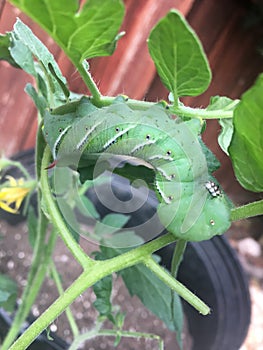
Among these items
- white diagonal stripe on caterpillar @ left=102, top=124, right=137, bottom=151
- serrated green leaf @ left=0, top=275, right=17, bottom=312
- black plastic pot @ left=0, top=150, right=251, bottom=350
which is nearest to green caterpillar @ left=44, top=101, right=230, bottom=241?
white diagonal stripe on caterpillar @ left=102, top=124, right=137, bottom=151

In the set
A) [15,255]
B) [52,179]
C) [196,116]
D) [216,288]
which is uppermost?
[196,116]

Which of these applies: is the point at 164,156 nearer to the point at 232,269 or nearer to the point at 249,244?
the point at 232,269

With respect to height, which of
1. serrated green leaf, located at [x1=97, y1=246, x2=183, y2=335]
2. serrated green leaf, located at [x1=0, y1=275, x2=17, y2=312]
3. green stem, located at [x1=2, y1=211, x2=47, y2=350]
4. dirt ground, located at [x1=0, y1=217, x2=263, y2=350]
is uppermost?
serrated green leaf, located at [x1=97, y1=246, x2=183, y2=335]

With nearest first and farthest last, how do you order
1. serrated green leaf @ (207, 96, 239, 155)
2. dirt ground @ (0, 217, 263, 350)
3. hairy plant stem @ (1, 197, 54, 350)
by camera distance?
serrated green leaf @ (207, 96, 239, 155)
hairy plant stem @ (1, 197, 54, 350)
dirt ground @ (0, 217, 263, 350)

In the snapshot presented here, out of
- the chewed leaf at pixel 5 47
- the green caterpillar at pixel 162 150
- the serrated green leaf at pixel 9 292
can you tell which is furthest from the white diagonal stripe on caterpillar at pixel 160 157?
the serrated green leaf at pixel 9 292

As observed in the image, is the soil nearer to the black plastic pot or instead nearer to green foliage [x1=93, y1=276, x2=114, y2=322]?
the black plastic pot

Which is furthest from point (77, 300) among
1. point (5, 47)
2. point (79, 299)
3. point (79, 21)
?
point (79, 21)

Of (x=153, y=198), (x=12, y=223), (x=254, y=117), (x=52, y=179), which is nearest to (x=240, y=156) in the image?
(x=254, y=117)
